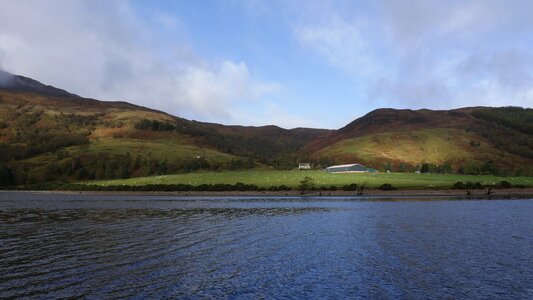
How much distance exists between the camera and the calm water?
1081 inches

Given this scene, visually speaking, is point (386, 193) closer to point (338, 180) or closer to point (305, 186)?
point (338, 180)

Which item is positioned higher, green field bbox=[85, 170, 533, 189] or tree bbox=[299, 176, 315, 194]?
green field bbox=[85, 170, 533, 189]

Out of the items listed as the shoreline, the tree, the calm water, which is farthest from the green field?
the calm water

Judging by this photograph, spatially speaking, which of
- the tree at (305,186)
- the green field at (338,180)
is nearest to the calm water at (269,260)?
the tree at (305,186)

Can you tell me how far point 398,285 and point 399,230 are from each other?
28.0 m

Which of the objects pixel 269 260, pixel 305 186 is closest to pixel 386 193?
pixel 305 186

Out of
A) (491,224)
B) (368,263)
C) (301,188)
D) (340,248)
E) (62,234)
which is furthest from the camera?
(301,188)

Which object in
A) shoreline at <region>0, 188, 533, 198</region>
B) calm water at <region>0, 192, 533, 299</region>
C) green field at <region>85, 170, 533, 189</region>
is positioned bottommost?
calm water at <region>0, 192, 533, 299</region>

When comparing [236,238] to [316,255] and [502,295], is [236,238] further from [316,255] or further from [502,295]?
[502,295]

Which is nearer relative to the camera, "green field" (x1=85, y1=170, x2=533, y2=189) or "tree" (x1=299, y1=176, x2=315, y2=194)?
"tree" (x1=299, y1=176, x2=315, y2=194)

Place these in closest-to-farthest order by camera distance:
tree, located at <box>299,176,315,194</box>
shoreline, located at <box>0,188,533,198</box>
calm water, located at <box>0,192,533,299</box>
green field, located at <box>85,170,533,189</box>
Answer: calm water, located at <box>0,192,533,299</box> → shoreline, located at <box>0,188,533,198</box> → tree, located at <box>299,176,315,194</box> → green field, located at <box>85,170,533,189</box>

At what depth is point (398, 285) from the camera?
28.8 metres

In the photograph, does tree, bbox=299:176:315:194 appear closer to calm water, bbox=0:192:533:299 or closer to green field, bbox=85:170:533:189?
green field, bbox=85:170:533:189

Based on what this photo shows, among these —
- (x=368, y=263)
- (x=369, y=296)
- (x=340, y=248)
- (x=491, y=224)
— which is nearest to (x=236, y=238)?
(x=340, y=248)
